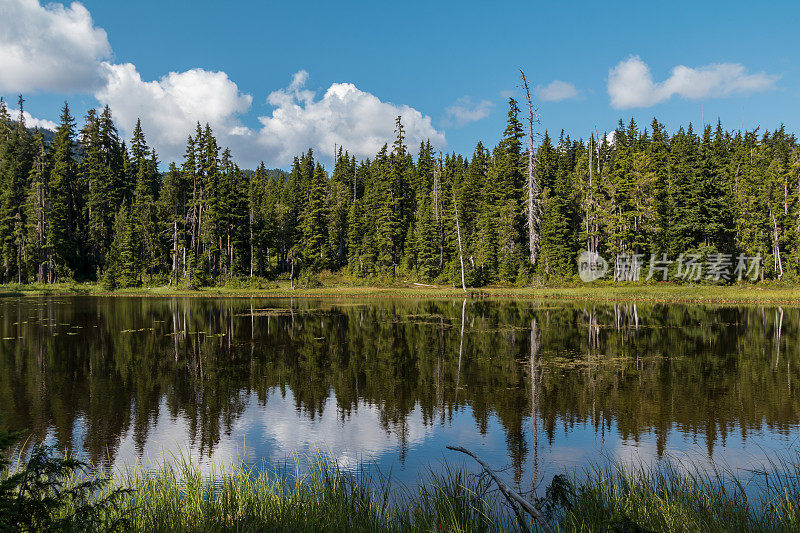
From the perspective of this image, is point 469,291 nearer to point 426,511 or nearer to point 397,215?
point 397,215

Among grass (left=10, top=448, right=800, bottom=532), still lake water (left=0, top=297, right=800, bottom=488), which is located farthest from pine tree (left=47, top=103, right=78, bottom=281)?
grass (left=10, top=448, right=800, bottom=532)

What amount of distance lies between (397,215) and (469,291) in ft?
77.9

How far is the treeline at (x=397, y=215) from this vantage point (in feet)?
198

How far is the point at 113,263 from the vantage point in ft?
222

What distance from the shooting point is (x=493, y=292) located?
57.4m

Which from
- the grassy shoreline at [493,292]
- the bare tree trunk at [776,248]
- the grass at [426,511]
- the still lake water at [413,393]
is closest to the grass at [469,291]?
the grassy shoreline at [493,292]

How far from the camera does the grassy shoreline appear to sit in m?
48.5

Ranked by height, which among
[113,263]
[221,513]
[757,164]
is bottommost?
[221,513]

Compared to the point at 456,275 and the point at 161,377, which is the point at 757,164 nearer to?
the point at 456,275

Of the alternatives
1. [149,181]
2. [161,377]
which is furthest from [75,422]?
[149,181]

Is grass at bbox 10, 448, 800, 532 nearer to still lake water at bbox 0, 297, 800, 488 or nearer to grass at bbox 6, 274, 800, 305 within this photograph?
still lake water at bbox 0, 297, 800, 488

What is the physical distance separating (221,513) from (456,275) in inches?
2373

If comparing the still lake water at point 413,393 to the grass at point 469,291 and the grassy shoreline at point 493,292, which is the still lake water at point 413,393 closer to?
the grassy shoreline at point 493,292

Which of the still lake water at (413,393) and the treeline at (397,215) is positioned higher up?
the treeline at (397,215)
